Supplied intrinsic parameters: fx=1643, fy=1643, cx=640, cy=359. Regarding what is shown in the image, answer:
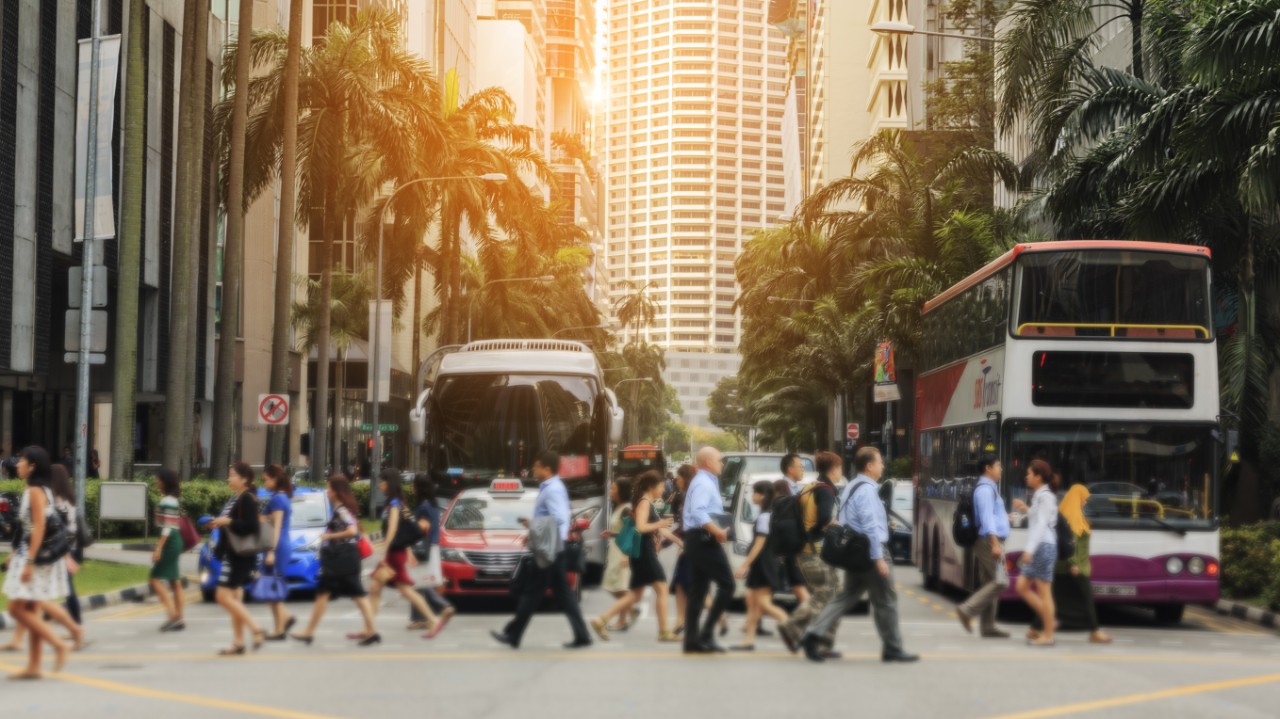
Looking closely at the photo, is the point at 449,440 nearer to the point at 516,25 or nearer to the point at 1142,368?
the point at 1142,368

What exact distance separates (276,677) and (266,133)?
2919 centimetres

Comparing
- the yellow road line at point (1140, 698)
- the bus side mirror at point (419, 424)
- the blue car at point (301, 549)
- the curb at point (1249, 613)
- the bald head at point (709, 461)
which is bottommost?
the curb at point (1249, 613)

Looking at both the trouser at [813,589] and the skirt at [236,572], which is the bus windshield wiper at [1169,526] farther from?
the skirt at [236,572]

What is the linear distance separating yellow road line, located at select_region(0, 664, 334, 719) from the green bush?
44.3 feet

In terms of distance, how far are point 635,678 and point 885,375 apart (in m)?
37.8

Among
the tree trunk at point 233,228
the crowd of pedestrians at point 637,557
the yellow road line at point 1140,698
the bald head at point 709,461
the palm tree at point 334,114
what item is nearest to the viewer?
the yellow road line at point 1140,698

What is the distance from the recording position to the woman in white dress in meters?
12.6

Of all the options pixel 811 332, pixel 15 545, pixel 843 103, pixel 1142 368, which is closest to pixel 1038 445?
pixel 1142 368

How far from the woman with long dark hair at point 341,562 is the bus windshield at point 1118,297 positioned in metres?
7.69

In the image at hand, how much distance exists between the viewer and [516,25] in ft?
428

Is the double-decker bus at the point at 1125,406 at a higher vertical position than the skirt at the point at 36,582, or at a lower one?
higher

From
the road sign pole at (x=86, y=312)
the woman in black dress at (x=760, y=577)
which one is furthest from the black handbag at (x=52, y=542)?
the road sign pole at (x=86, y=312)

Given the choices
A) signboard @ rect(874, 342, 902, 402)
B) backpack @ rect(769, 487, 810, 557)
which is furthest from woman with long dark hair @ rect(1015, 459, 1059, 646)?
signboard @ rect(874, 342, 902, 402)

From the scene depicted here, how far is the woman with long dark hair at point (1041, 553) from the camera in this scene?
1577cm
